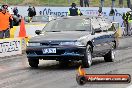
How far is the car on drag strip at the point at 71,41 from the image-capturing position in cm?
1362

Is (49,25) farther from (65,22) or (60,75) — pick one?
(60,75)

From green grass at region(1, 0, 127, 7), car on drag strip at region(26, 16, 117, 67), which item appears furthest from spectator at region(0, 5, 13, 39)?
green grass at region(1, 0, 127, 7)

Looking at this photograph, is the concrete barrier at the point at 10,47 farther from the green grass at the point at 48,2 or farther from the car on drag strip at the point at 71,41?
the green grass at the point at 48,2

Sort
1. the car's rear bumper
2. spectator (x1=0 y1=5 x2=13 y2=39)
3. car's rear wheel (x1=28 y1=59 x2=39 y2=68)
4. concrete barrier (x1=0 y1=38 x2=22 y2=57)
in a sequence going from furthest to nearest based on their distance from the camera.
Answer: spectator (x1=0 y1=5 x2=13 y2=39) < concrete barrier (x1=0 y1=38 x2=22 y2=57) < car's rear wheel (x1=28 y1=59 x2=39 y2=68) < the car's rear bumper

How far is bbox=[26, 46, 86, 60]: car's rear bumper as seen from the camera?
13602 millimetres

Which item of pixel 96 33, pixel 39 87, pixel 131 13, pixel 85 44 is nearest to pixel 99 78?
pixel 39 87

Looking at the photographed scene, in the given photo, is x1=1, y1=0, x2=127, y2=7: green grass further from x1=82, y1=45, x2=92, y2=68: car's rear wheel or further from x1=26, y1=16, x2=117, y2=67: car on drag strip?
x1=82, y1=45, x2=92, y2=68: car's rear wheel

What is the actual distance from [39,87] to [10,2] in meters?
44.7

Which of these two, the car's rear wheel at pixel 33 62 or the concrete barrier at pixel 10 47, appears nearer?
the car's rear wheel at pixel 33 62

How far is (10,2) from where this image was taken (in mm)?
54125

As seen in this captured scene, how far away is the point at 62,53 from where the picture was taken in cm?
1361

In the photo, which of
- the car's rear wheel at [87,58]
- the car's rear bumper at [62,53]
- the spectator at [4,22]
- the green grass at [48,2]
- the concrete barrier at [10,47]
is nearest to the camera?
the car's rear bumper at [62,53]

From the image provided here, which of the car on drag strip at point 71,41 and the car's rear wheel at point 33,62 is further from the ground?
the car on drag strip at point 71,41

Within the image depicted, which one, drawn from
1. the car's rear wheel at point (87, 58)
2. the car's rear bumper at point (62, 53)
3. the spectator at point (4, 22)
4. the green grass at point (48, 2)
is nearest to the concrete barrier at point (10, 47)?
the spectator at point (4, 22)
